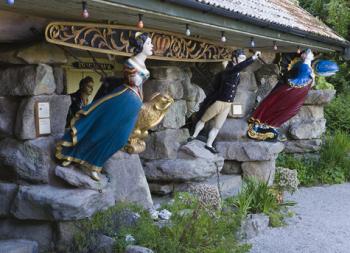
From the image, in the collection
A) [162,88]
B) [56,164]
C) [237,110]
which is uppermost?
[162,88]

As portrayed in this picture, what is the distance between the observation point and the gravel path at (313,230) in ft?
17.9

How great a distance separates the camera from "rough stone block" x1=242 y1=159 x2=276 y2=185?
764cm

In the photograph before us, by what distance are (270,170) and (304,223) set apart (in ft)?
4.84

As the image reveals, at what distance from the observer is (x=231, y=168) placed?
780 cm

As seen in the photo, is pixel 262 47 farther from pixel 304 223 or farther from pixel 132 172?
pixel 132 172

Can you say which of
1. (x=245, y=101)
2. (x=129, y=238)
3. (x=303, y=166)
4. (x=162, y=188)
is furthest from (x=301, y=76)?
(x=129, y=238)

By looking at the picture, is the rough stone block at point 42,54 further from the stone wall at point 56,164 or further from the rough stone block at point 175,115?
the rough stone block at point 175,115

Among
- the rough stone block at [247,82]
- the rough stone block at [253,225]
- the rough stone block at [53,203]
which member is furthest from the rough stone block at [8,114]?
the rough stone block at [247,82]

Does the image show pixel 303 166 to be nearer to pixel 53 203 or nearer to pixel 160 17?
pixel 160 17

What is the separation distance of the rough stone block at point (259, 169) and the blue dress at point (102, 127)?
3412 millimetres

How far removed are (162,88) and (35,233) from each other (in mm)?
2498

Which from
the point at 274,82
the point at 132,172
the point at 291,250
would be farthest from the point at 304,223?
the point at 274,82

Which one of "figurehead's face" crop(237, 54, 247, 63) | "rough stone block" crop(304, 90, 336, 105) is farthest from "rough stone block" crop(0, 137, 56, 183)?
"rough stone block" crop(304, 90, 336, 105)

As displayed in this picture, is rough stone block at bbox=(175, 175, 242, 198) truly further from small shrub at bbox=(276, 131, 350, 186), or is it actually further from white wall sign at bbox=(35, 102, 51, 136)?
white wall sign at bbox=(35, 102, 51, 136)
